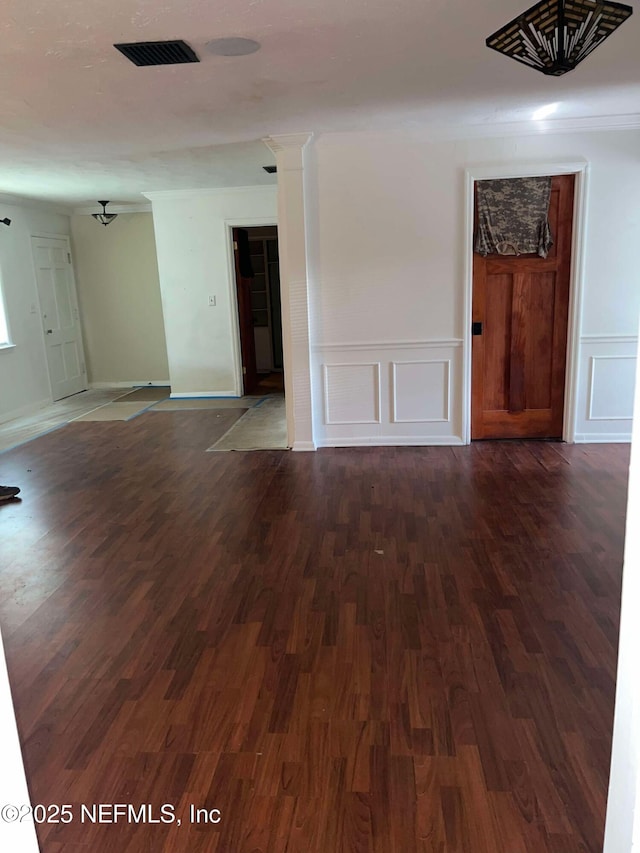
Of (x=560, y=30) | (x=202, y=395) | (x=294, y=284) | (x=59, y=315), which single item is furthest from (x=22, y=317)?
(x=560, y=30)

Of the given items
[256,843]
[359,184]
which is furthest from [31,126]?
[256,843]

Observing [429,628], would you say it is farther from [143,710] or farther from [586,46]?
[586,46]

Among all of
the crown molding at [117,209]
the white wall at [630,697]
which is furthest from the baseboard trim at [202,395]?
the white wall at [630,697]

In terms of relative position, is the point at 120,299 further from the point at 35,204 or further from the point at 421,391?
the point at 421,391

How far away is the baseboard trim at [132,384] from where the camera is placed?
28.9 feet

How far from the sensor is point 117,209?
8133mm

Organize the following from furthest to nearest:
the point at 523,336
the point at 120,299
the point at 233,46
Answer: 1. the point at 120,299
2. the point at 523,336
3. the point at 233,46

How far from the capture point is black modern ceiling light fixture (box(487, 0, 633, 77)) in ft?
6.97

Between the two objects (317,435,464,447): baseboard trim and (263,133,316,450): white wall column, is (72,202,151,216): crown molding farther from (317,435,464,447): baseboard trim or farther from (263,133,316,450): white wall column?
(317,435,464,447): baseboard trim

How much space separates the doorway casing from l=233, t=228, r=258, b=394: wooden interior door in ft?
11.3

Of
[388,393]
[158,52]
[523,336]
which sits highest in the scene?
[158,52]

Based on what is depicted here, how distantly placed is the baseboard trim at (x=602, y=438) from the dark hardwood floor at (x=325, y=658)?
76 cm

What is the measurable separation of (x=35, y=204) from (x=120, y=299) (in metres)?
1.61

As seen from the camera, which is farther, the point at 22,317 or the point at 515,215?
the point at 22,317
